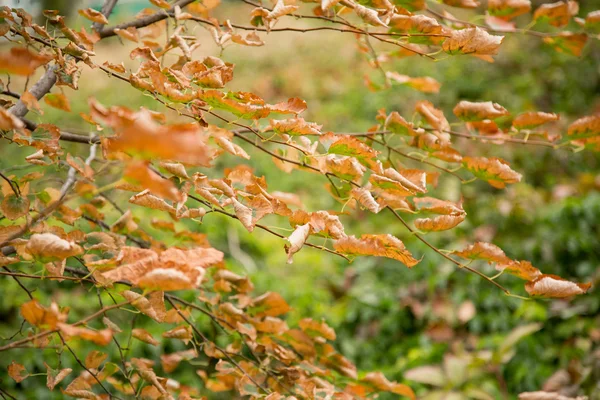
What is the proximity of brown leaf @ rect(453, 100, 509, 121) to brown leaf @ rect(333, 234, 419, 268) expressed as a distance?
0.37 meters

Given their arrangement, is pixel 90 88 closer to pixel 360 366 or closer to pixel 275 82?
pixel 275 82

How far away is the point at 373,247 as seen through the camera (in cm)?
78

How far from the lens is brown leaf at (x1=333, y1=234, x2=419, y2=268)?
780 mm

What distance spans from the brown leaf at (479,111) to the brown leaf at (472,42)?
157 mm

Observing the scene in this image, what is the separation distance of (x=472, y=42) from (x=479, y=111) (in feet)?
0.64

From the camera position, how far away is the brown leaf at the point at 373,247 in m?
0.78

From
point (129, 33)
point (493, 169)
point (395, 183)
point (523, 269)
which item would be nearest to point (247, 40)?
point (129, 33)

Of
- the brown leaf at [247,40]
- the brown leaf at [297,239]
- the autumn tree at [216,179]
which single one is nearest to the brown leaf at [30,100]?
the autumn tree at [216,179]

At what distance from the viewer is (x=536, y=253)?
2.46 m

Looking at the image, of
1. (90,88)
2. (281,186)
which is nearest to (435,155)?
(281,186)

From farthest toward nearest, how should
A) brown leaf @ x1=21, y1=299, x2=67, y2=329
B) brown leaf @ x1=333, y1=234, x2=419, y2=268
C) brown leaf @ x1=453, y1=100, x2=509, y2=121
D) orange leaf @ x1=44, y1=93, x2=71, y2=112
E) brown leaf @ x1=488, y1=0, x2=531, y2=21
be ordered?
brown leaf @ x1=488, y1=0, x2=531, y2=21 → brown leaf @ x1=453, y1=100, x2=509, y2=121 → orange leaf @ x1=44, y1=93, x2=71, y2=112 → brown leaf @ x1=333, y1=234, x2=419, y2=268 → brown leaf @ x1=21, y1=299, x2=67, y2=329

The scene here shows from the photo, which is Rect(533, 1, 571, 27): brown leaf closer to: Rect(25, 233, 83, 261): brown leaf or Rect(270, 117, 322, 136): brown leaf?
Rect(270, 117, 322, 136): brown leaf

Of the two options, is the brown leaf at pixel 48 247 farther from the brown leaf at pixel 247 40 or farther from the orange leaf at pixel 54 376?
the brown leaf at pixel 247 40

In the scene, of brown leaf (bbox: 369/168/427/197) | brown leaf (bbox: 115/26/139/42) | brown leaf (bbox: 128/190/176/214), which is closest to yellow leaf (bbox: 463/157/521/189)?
brown leaf (bbox: 369/168/427/197)
